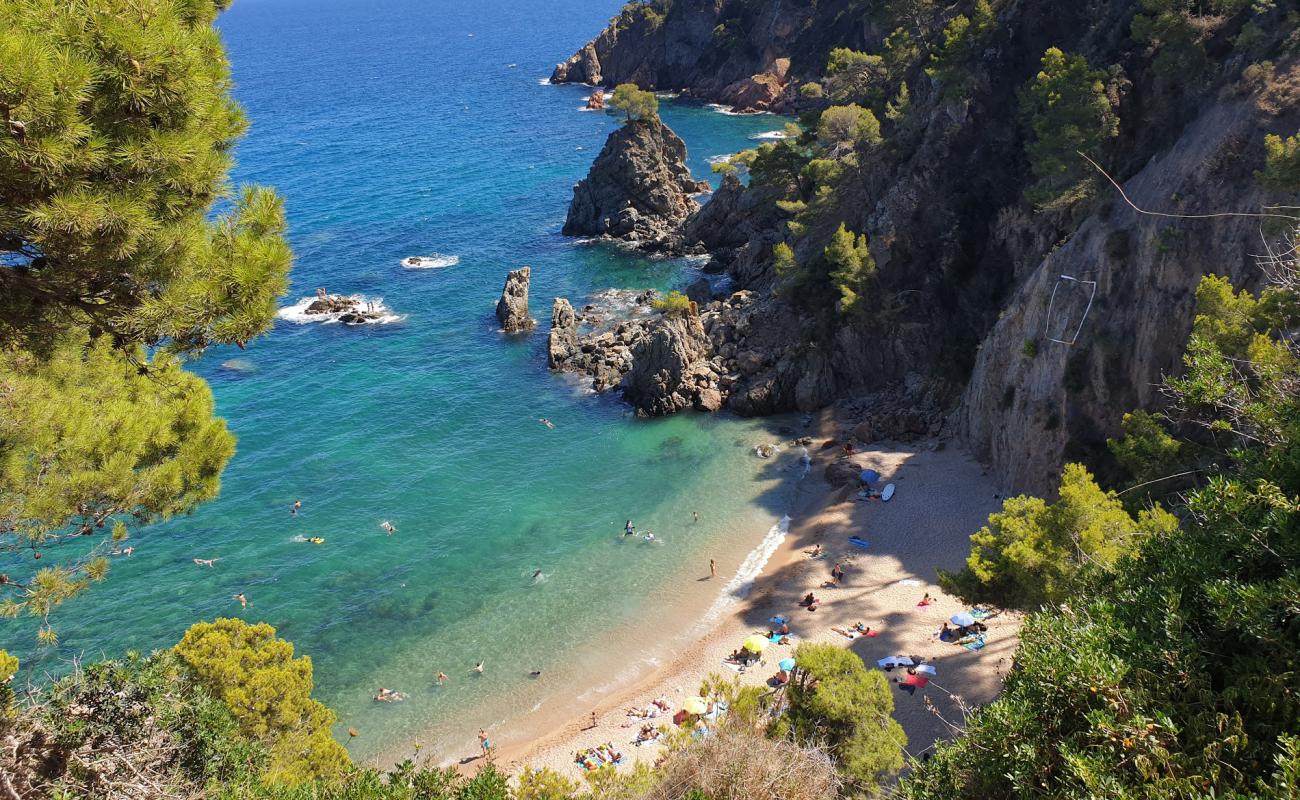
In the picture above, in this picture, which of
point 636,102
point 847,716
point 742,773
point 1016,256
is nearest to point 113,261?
point 742,773

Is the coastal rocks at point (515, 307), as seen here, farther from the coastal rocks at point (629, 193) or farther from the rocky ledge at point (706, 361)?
the coastal rocks at point (629, 193)

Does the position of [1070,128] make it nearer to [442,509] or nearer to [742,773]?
[742,773]

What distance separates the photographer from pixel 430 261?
63000 millimetres

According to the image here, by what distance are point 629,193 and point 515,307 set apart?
19951 mm

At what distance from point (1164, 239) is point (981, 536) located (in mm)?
12229

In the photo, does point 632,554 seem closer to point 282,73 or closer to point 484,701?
point 484,701

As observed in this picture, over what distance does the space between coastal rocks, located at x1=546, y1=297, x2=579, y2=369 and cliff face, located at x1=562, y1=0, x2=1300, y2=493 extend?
9125 millimetres

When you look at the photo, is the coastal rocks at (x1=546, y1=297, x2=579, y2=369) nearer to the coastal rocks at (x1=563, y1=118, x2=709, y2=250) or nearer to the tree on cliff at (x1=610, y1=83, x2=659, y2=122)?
the coastal rocks at (x1=563, y1=118, x2=709, y2=250)

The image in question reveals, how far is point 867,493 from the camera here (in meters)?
32.7

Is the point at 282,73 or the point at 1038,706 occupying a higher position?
the point at 282,73

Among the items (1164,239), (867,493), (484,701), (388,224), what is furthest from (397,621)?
(388,224)

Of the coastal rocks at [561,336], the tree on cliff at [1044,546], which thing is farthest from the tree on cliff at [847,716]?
the coastal rocks at [561,336]

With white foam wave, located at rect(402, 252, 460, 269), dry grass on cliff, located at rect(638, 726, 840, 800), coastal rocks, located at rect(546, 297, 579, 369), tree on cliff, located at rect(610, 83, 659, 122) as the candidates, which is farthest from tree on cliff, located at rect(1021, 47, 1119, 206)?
white foam wave, located at rect(402, 252, 460, 269)

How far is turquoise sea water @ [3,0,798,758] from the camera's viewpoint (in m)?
27.2
